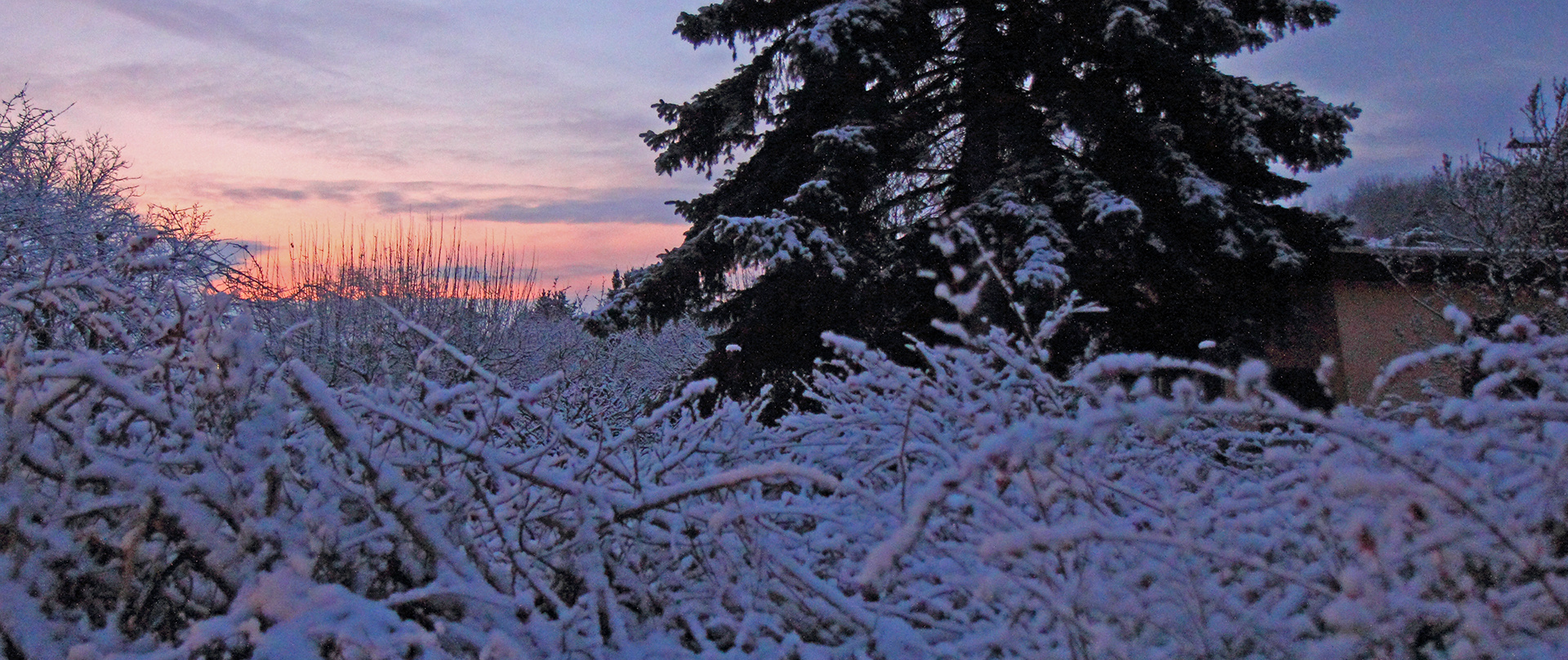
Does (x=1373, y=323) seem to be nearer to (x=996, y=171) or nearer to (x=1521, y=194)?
(x=1521, y=194)

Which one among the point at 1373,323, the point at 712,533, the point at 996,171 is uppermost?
the point at 996,171

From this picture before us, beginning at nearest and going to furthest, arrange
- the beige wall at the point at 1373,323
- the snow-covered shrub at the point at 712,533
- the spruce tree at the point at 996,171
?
the snow-covered shrub at the point at 712,533
the spruce tree at the point at 996,171
the beige wall at the point at 1373,323

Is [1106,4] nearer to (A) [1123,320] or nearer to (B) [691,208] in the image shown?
(A) [1123,320]


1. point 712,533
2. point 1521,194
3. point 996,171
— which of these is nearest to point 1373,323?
point 1521,194

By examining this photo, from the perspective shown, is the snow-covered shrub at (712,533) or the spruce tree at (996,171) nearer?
the snow-covered shrub at (712,533)

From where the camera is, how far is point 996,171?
32.7 ft

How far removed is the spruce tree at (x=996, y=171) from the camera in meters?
8.88

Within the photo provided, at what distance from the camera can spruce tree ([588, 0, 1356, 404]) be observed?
8.88 meters

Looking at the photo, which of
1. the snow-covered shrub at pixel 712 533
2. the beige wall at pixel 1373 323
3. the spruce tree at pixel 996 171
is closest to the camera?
the snow-covered shrub at pixel 712 533

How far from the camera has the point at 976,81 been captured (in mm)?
10305

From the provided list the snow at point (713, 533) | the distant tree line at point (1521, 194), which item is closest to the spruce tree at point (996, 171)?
the distant tree line at point (1521, 194)

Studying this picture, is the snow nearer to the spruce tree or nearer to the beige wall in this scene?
the spruce tree

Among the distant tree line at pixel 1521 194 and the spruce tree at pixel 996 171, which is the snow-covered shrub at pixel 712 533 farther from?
the distant tree line at pixel 1521 194

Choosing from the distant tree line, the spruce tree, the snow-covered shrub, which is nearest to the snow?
the snow-covered shrub
